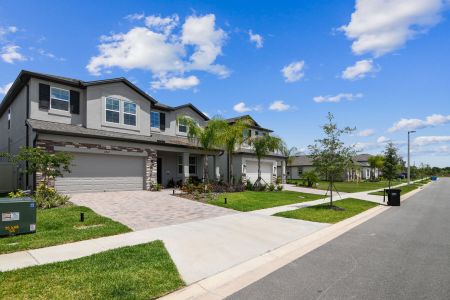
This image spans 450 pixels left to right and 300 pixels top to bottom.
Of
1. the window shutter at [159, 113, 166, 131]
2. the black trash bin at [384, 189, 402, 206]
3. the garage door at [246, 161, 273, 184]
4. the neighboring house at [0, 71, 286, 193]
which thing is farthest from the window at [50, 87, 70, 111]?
the black trash bin at [384, 189, 402, 206]

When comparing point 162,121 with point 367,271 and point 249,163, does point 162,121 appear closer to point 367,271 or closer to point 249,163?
point 249,163

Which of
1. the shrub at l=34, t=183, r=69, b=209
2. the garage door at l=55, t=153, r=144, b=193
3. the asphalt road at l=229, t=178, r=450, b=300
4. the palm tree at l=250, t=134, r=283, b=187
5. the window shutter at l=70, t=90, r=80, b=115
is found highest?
the window shutter at l=70, t=90, r=80, b=115

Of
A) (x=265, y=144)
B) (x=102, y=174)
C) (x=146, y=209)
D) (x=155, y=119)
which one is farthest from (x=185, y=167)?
(x=146, y=209)

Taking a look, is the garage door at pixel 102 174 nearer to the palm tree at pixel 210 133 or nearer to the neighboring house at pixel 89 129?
the neighboring house at pixel 89 129

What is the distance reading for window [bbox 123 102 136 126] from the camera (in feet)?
66.6

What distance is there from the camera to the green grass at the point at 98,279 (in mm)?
4652

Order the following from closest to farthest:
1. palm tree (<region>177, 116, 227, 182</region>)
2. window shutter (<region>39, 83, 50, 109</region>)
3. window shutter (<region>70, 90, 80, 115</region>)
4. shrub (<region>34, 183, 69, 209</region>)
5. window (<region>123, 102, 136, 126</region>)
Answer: shrub (<region>34, 183, 69, 209</region>), window shutter (<region>39, 83, 50, 109</region>), window shutter (<region>70, 90, 80, 115</region>), window (<region>123, 102, 136, 126</region>), palm tree (<region>177, 116, 227, 182</region>)

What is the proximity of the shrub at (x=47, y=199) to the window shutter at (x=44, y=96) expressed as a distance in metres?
5.89

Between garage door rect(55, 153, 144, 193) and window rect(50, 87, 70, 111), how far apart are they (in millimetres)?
3224

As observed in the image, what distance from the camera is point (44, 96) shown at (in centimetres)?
1694

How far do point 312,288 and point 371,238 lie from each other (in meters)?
5.06

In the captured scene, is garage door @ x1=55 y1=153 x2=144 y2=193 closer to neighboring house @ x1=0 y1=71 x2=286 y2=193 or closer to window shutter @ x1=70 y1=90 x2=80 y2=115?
neighboring house @ x1=0 y1=71 x2=286 y2=193

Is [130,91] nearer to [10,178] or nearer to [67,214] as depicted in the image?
[10,178]

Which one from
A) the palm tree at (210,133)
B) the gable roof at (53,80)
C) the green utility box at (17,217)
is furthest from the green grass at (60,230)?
the palm tree at (210,133)
